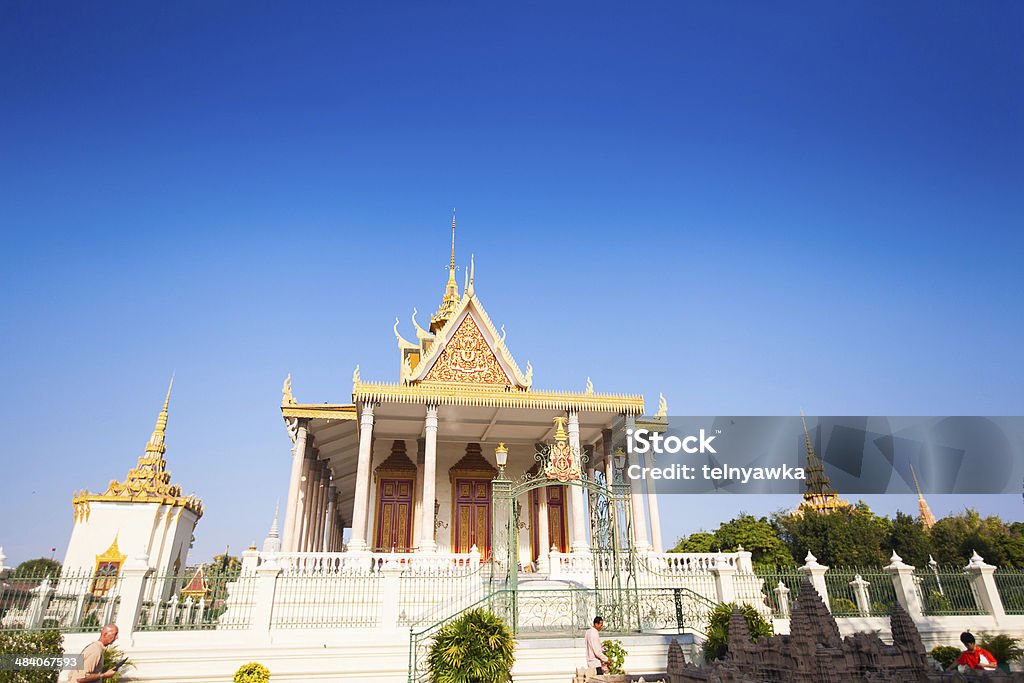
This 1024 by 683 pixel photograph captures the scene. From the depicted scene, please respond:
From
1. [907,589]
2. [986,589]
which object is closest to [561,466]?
[907,589]

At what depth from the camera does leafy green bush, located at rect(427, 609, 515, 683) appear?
7.52 meters

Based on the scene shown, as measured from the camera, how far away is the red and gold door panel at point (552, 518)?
20.5m

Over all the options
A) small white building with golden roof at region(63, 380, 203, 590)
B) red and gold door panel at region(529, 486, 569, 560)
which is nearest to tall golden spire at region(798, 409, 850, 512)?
red and gold door panel at region(529, 486, 569, 560)

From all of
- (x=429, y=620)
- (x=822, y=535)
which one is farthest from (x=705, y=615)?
(x=822, y=535)

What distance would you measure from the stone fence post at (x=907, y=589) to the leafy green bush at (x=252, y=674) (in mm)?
11869

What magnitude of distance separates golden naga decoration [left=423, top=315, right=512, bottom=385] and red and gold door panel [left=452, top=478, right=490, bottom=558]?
13.9 ft

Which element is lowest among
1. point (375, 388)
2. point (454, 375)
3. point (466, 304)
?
point (375, 388)

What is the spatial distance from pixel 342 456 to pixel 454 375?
717cm

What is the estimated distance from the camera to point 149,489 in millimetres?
21109

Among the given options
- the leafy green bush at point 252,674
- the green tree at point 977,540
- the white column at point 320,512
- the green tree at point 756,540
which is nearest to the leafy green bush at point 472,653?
the leafy green bush at point 252,674

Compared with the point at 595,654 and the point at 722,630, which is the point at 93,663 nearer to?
the point at 595,654

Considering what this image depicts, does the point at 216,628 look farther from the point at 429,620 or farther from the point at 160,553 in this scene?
the point at 160,553

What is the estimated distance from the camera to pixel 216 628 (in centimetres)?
1036

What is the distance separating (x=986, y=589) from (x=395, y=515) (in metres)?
16.0
